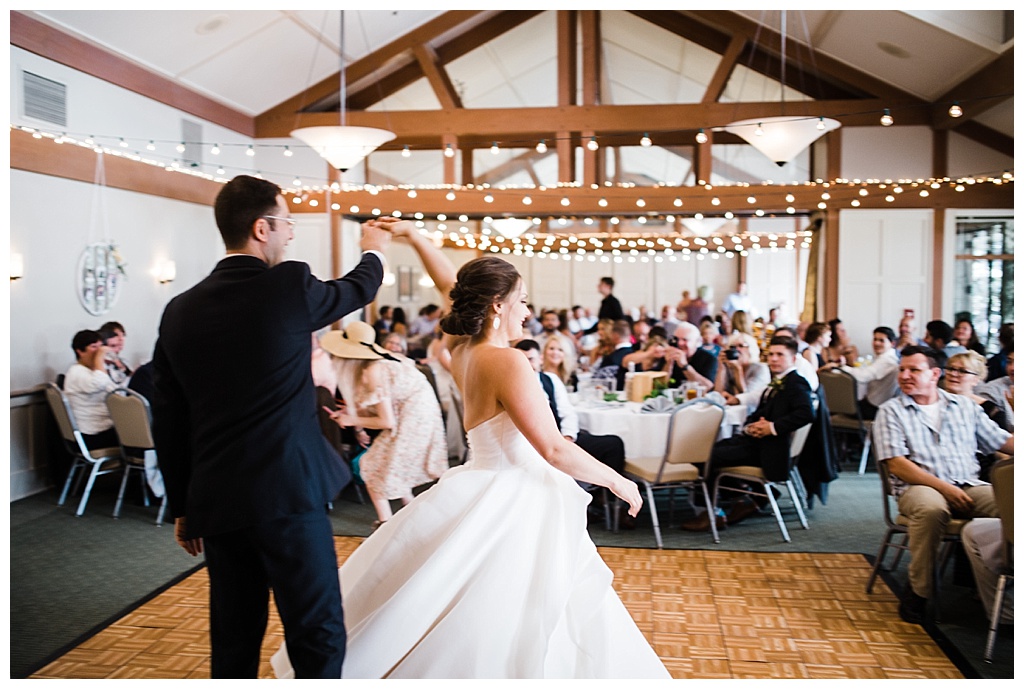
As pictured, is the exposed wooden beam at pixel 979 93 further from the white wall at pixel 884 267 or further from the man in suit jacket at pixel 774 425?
the man in suit jacket at pixel 774 425

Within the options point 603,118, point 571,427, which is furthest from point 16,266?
point 603,118

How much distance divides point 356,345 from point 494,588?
3.03 metres

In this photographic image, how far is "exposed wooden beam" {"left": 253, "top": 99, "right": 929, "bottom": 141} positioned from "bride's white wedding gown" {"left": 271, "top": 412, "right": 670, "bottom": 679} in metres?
8.67

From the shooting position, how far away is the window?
11.0 meters

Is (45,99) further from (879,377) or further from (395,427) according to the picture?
(879,377)

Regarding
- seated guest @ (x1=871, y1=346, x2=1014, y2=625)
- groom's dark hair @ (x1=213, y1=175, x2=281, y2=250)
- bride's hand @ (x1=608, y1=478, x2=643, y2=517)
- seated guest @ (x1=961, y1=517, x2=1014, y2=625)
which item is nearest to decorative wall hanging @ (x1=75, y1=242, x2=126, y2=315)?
groom's dark hair @ (x1=213, y1=175, x2=281, y2=250)

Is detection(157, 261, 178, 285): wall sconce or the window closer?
detection(157, 261, 178, 285): wall sconce

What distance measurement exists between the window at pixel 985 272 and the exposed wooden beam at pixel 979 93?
4.14ft

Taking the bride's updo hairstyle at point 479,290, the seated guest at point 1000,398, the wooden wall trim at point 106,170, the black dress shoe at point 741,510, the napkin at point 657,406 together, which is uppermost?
the wooden wall trim at point 106,170

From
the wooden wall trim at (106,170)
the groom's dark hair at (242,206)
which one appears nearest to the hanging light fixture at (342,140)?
the wooden wall trim at (106,170)

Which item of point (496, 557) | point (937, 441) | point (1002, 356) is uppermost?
point (1002, 356)

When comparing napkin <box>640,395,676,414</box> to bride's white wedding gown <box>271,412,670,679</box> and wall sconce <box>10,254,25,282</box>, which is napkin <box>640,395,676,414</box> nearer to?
bride's white wedding gown <box>271,412,670,679</box>

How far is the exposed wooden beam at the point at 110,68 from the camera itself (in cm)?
738

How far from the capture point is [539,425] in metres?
2.64
